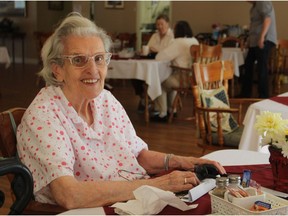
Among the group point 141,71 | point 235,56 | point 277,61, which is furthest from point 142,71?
point 277,61

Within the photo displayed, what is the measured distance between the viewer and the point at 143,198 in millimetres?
1274

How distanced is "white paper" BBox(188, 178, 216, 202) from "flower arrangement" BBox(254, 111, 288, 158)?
8.2 inches

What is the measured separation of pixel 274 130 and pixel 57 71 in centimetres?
77

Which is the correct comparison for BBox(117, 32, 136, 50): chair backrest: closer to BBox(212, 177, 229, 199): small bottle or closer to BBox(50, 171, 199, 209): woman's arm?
BBox(50, 171, 199, 209): woman's arm

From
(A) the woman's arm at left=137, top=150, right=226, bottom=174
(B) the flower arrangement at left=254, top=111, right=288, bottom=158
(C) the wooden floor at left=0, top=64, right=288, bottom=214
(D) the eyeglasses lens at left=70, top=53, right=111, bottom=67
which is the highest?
(D) the eyeglasses lens at left=70, top=53, right=111, bottom=67

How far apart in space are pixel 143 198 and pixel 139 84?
4.81 m

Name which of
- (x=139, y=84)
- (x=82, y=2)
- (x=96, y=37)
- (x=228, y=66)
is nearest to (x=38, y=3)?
→ (x=82, y=2)

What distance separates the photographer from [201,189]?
1.40 m

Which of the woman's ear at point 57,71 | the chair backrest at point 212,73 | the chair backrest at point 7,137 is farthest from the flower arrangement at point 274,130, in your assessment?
the chair backrest at point 212,73

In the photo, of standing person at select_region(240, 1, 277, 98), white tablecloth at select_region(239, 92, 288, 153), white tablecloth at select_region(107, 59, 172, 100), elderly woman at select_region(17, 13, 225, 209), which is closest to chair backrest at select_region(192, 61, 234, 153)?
white tablecloth at select_region(239, 92, 288, 153)

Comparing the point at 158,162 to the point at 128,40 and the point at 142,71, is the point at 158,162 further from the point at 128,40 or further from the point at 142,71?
the point at 128,40

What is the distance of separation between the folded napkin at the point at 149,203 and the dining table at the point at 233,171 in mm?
17

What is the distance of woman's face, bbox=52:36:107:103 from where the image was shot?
1.71 meters

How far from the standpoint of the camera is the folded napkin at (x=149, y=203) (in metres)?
1.26
